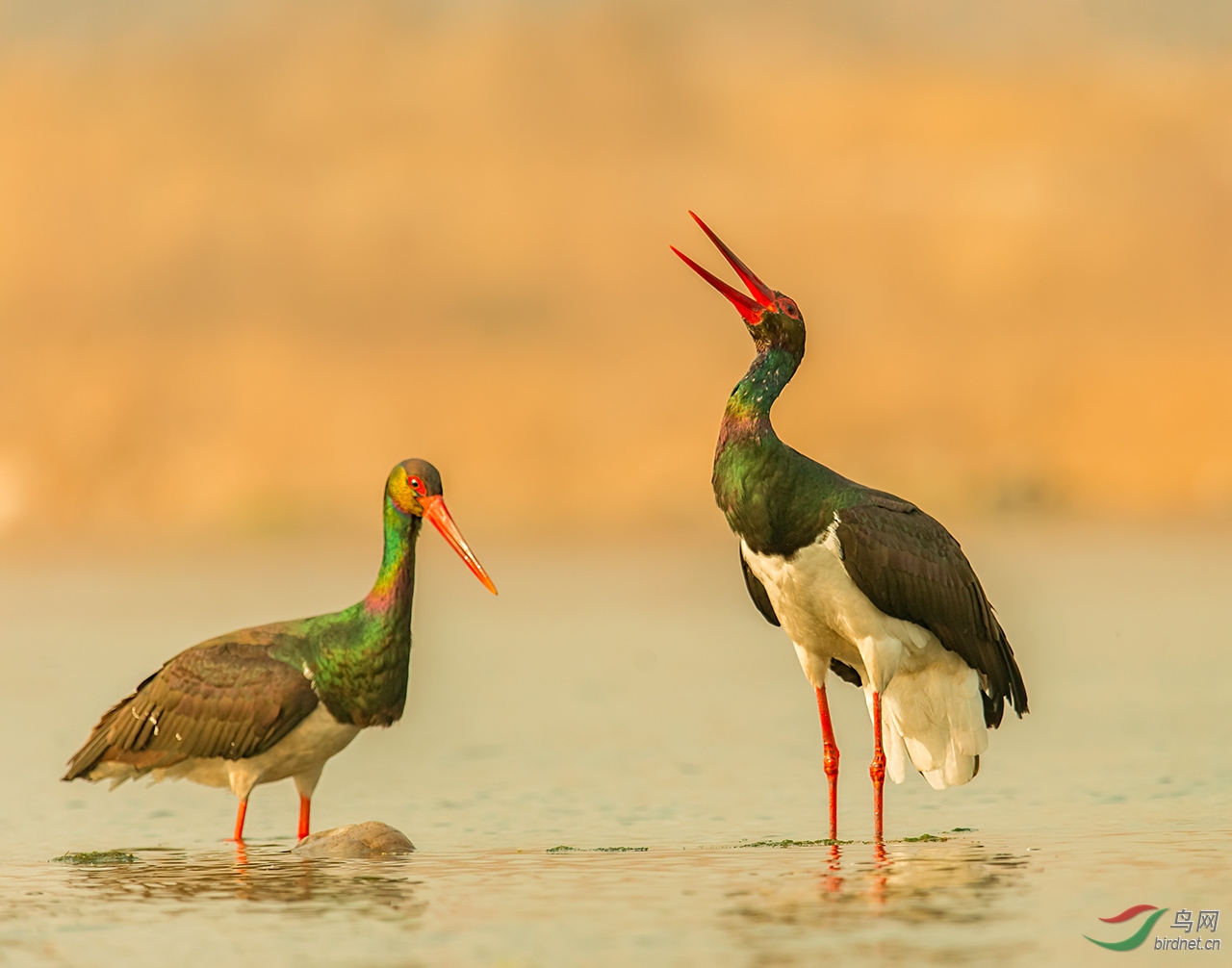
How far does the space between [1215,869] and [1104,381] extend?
39.2m

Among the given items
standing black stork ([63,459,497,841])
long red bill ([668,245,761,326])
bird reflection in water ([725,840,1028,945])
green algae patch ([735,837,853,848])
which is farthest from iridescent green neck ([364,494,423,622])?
bird reflection in water ([725,840,1028,945])

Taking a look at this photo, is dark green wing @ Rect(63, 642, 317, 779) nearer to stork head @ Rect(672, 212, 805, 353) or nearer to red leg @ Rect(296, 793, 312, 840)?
red leg @ Rect(296, 793, 312, 840)

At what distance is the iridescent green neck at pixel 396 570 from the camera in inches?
433

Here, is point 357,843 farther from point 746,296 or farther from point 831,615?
point 746,296

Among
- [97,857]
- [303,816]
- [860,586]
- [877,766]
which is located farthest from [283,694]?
[877,766]

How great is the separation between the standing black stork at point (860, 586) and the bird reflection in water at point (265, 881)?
7.55ft

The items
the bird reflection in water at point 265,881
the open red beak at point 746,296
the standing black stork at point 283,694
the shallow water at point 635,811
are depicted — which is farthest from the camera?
the open red beak at point 746,296

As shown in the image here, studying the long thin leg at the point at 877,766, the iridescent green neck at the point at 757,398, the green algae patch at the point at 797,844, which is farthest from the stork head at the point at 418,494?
the long thin leg at the point at 877,766

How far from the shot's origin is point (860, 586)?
34.6 feet

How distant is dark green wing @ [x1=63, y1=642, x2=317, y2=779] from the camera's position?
1074 cm

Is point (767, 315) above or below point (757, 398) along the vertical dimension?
above

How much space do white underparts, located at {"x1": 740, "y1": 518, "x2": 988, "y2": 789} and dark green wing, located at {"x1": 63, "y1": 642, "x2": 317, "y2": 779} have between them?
2.40 m

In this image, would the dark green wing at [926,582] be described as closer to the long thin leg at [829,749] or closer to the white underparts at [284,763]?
the long thin leg at [829,749]

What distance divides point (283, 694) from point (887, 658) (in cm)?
295
